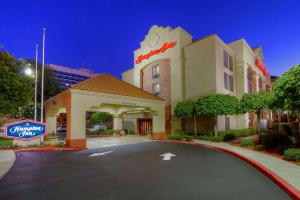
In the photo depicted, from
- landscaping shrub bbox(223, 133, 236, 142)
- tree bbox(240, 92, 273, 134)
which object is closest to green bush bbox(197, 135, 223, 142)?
landscaping shrub bbox(223, 133, 236, 142)

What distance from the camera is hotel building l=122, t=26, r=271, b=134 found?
25078 millimetres

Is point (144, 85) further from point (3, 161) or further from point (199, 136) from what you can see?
point (3, 161)

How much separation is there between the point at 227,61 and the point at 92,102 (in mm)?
19514

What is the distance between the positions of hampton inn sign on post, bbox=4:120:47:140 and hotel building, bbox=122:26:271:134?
1639 cm

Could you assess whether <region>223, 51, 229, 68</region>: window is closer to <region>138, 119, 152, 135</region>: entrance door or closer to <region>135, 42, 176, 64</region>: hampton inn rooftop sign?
<region>135, 42, 176, 64</region>: hampton inn rooftop sign

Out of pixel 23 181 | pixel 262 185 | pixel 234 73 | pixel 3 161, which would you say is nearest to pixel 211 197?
pixel 262 185

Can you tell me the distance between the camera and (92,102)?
18.0 metres

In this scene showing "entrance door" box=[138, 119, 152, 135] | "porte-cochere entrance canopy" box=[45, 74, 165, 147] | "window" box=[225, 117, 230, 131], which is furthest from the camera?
"entrance door" box=[138, 119, 152, 135]

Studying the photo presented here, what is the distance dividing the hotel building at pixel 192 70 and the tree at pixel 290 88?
12.8 meters

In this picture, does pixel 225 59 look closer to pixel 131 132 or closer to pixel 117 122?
pixel 131 132

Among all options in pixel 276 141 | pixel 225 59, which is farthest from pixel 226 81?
pixel 276 141

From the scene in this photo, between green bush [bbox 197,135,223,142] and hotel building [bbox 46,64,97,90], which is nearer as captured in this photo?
green bush [bbox 197,135,223,142]

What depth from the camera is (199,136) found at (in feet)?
75.5

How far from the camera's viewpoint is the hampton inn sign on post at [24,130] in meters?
16.1
